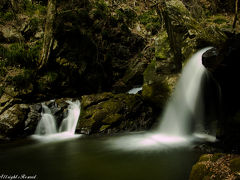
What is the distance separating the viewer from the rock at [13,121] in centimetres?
659

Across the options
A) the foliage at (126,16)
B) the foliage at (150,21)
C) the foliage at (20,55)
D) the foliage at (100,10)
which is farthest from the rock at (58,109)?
the foliage at (150,21)

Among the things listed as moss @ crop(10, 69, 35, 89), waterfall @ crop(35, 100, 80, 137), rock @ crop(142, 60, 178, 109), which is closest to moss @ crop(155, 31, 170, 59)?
rock @ crop(142, 60, 178, 109)

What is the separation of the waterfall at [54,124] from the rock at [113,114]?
0.52 m

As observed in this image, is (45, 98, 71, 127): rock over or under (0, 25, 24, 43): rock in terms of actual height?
under

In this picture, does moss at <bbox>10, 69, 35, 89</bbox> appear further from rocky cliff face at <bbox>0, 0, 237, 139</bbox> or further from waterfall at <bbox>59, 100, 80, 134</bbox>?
waterfall at <bbox>59, 100, 80, 134</bbox>

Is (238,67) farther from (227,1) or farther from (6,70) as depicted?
(227,1)

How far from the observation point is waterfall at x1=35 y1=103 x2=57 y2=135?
7.27 meters

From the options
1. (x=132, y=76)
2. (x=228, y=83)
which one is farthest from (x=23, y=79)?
(x=228, y=83)

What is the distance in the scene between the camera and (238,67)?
4137 mm

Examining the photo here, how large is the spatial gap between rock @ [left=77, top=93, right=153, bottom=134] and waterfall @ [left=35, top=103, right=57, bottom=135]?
3.82 ft

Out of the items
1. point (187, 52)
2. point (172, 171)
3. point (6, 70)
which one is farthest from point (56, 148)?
point (187, 52)

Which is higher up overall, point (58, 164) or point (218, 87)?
point (218, 87)

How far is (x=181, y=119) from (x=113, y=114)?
274 cm

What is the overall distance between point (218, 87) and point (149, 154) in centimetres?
284
